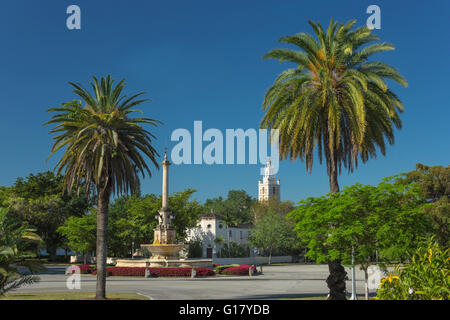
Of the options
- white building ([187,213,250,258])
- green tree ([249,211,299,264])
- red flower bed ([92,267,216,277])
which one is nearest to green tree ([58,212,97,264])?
red flower bed ([92,267,216,277])

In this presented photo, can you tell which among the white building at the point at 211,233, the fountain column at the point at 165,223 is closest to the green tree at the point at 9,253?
the fountain column at the point at 165,223

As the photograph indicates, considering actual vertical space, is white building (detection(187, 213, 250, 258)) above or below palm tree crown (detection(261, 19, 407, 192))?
below

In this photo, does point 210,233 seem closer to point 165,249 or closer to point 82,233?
point 82,233

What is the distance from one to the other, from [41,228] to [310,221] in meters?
66.0

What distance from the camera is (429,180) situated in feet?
191

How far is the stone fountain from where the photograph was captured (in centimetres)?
4784

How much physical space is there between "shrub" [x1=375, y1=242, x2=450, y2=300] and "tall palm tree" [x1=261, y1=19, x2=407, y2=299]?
11.1 metres

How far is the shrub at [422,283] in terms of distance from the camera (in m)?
8.77

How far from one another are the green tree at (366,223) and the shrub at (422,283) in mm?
8624

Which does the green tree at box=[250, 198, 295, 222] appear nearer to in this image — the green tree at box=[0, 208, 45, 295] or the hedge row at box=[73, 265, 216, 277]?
the hedge row at box=[73, 265, 216, 277]

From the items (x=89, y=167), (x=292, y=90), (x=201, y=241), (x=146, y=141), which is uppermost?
(x=292, y=90)
